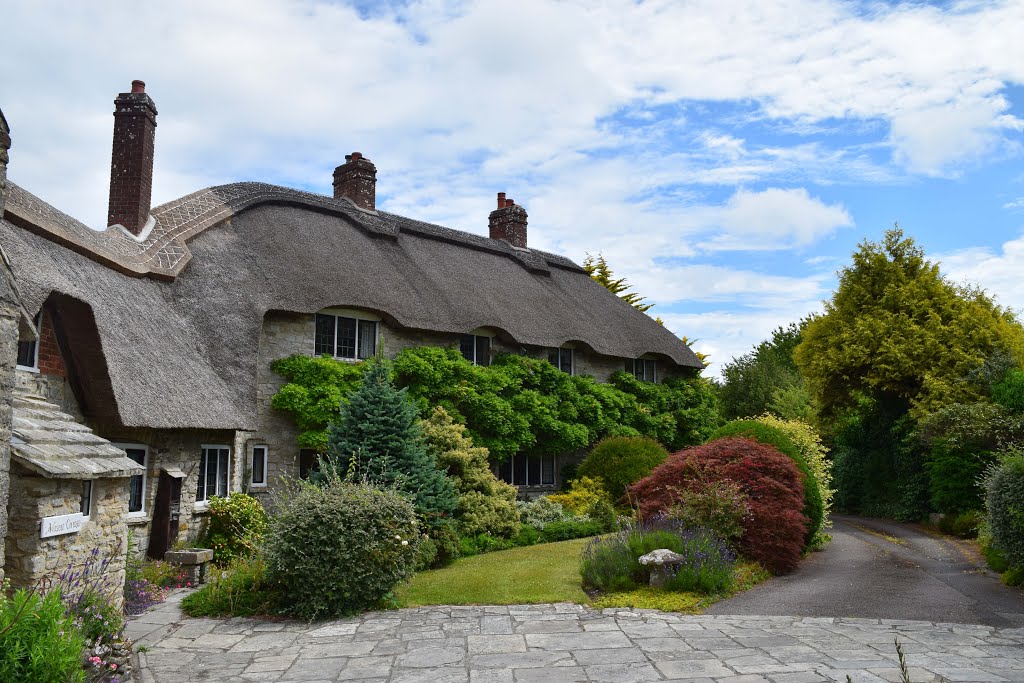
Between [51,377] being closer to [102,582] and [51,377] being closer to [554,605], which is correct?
[102,582]

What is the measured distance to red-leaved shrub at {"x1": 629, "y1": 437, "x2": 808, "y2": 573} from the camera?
1249 cm

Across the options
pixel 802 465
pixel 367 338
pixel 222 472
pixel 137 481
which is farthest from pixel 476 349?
pixel 137 481

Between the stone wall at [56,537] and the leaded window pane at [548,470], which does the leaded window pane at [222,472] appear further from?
the leaded window pane at [548,470]

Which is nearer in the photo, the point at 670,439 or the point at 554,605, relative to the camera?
the point at 554,605

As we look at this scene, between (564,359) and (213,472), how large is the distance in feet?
37.1

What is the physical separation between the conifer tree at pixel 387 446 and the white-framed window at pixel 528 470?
704 centimetres

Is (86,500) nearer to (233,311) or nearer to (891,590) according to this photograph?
(233,311)

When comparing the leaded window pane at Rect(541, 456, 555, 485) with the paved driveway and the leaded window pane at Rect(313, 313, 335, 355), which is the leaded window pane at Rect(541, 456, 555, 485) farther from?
the paved driveway

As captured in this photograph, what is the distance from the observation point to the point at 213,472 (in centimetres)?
Answer: 1453

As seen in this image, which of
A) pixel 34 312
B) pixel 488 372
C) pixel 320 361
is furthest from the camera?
pixel 488 372

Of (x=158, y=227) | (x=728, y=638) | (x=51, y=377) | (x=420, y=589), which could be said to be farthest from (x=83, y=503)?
(x=158, y=227)

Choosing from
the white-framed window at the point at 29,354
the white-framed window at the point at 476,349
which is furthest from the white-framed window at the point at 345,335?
the white-framed window at the point at 29,354

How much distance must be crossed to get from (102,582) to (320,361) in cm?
823

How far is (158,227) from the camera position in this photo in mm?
16703
